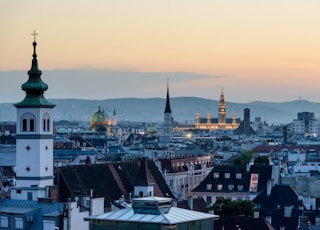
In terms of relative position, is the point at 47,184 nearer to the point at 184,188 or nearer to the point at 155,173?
the point at 155,173

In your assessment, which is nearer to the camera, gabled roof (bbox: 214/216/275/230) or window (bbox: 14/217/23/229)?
window (bbox: 14/217/23/229)

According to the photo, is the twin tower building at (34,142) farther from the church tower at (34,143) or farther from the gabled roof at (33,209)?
the gabled roof at (33,209)

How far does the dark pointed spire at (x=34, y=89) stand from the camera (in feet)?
219

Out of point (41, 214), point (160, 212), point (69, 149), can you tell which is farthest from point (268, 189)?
point (69, 149)

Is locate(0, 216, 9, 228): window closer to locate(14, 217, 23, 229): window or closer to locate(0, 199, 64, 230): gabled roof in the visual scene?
locate(0, 199, 64, 230): gabled roof

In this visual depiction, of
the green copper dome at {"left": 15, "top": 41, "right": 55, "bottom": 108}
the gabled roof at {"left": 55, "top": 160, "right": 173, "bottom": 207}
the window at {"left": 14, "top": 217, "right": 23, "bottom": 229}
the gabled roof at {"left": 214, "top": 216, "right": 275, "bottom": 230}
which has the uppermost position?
the green copper dome at {"left": 15, "top": 41, "right": 55, "bottom": 108}

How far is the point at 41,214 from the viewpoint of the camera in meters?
54.7

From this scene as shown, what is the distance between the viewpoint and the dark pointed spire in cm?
6674

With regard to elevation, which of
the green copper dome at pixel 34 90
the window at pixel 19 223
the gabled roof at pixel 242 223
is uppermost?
the green copper dome at pixel 34 90

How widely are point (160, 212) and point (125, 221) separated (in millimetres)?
1354

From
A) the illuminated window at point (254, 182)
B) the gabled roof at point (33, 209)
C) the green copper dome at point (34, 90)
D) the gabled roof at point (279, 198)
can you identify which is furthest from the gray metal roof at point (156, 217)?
the illuminated window at point (254, 182)

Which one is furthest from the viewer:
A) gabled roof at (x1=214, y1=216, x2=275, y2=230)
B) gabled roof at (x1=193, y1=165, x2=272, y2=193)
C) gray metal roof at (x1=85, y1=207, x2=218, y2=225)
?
gabled roof at (x1=193, y1=165, x2=272, y2=193)

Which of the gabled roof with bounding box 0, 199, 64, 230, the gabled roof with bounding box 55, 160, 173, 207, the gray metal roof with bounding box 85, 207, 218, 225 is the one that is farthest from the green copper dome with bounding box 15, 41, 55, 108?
the gray metal roof with bounding box 85, 207, 218, 225

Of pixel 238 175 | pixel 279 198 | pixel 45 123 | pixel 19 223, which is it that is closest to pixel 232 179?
pixel 238 175
